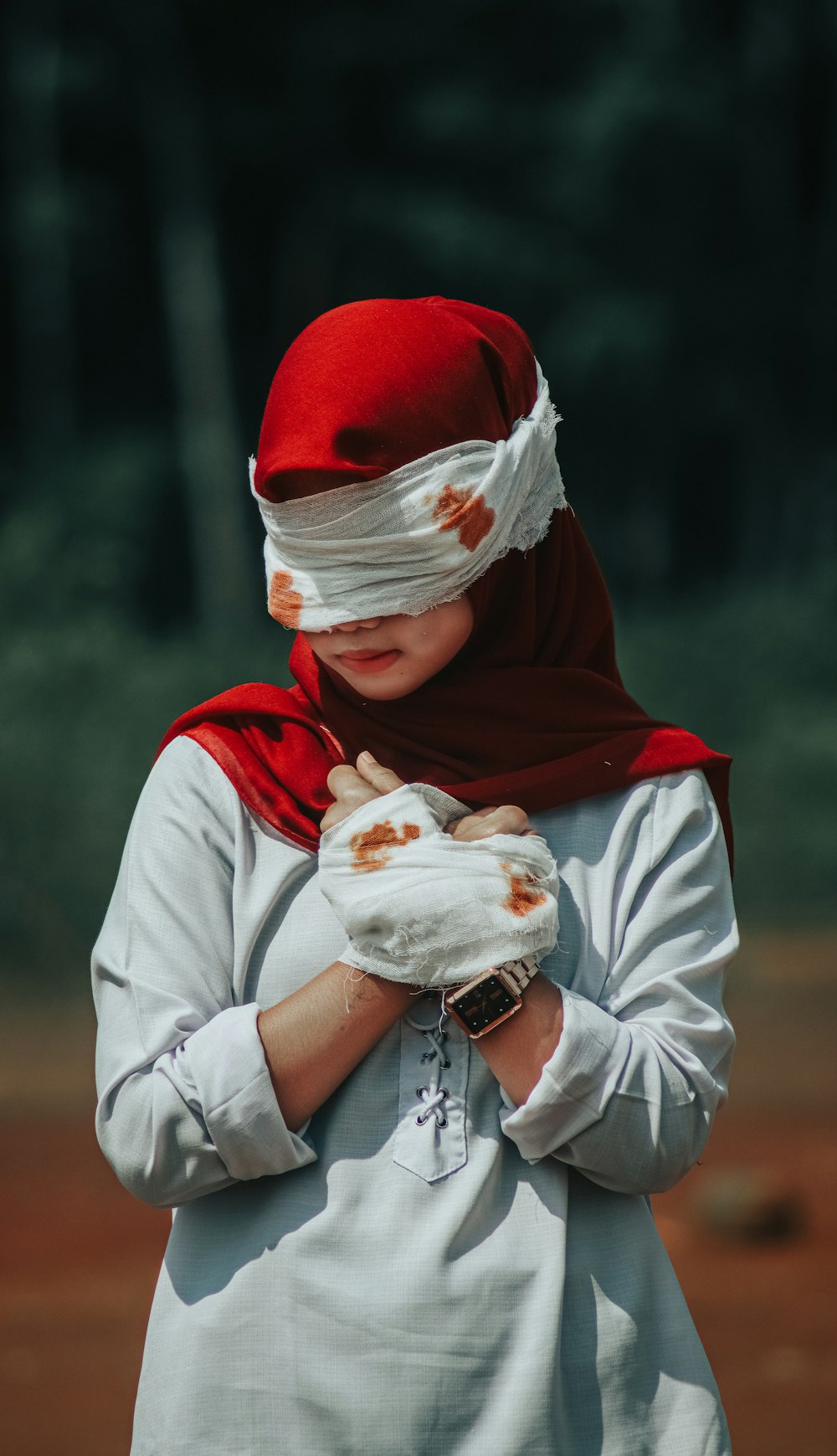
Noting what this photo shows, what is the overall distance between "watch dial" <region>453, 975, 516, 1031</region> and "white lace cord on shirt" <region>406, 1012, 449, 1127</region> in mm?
77

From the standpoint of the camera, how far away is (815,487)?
15117mm

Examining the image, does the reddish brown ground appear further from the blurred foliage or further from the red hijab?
the red hijab

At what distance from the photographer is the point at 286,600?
1669mm

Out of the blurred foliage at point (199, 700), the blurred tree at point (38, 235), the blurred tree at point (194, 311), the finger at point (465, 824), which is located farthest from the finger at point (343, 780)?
the blurred tree at point (38, 235)

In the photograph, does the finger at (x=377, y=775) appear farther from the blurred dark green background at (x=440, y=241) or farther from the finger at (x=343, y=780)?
the blurred dark green background at (x=440, y=241)

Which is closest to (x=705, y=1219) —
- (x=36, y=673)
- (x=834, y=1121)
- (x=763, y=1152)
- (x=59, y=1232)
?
(x=763, y=1152)

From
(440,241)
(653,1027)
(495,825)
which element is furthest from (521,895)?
(440,241)

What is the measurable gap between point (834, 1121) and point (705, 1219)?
1.50 meters

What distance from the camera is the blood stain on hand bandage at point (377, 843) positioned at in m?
1.57

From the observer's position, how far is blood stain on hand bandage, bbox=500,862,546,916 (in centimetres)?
157

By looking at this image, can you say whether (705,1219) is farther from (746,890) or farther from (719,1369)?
(746,890)

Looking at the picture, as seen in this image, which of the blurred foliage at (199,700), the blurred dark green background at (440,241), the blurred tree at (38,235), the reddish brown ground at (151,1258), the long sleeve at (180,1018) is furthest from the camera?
the blurred dark green background at (440,241)

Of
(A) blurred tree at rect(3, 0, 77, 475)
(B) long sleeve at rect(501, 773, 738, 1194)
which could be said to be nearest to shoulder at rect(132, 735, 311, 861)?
(B) long sleeve at rect(501, 773, 738, 1194)

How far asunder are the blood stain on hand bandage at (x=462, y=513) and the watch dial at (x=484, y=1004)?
1.44 feet
